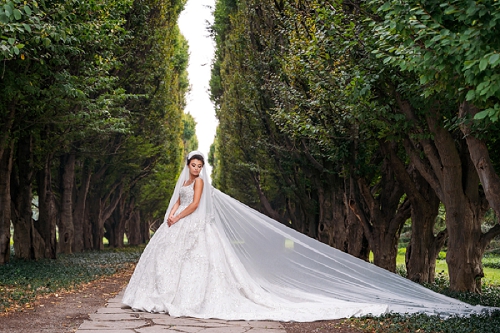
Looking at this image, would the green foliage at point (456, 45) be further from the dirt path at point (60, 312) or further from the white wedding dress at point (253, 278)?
the dirt path at point (60, 312)

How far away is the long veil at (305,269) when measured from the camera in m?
8.77

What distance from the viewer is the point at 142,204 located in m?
40.2

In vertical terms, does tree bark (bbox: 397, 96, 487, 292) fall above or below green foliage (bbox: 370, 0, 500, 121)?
below

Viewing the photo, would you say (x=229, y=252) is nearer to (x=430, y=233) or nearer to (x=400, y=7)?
(x=400, y=7)

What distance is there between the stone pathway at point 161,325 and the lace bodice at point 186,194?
194 centimetres

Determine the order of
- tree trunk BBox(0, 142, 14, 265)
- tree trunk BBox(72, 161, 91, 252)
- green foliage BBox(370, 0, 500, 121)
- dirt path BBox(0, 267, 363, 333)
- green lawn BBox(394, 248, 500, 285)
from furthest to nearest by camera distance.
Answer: tree trunk BBox(72, 161, 91, 252), green lawn BBox(394, 248, 500, 285), tree trunk BBox(0, 142, 14, 265), dirt path BBox(0, 267, 363, 333), green foliage BBox(370, 0, 500, 121)

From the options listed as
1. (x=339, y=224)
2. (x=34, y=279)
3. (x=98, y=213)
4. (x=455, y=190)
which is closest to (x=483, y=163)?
(x=455, y=190)

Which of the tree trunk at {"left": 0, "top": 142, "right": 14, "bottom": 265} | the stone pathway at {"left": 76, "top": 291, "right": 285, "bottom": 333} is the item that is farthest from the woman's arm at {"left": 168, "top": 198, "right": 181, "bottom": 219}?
the tree trunk at {"left": 0, "top": 142, "right": 14, "bottom": 265}

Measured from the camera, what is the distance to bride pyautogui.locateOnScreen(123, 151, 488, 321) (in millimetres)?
8305

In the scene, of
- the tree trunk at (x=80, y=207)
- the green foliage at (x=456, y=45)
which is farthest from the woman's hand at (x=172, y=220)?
the tree trunk at (x=80, y=207)

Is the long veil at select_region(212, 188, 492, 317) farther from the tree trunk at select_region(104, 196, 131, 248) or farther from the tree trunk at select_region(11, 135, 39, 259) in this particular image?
the tree trunk at select_region(104, 196, 131, 248)

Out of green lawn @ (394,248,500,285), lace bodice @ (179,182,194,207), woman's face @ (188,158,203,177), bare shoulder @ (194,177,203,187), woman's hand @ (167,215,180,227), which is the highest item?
woman's face @ (188,158,203,177)

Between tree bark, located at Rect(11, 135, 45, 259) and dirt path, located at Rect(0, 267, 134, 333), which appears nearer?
dirt path, located at Rect(0, 267, 134, 333)

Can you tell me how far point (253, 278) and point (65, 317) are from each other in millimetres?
2841
